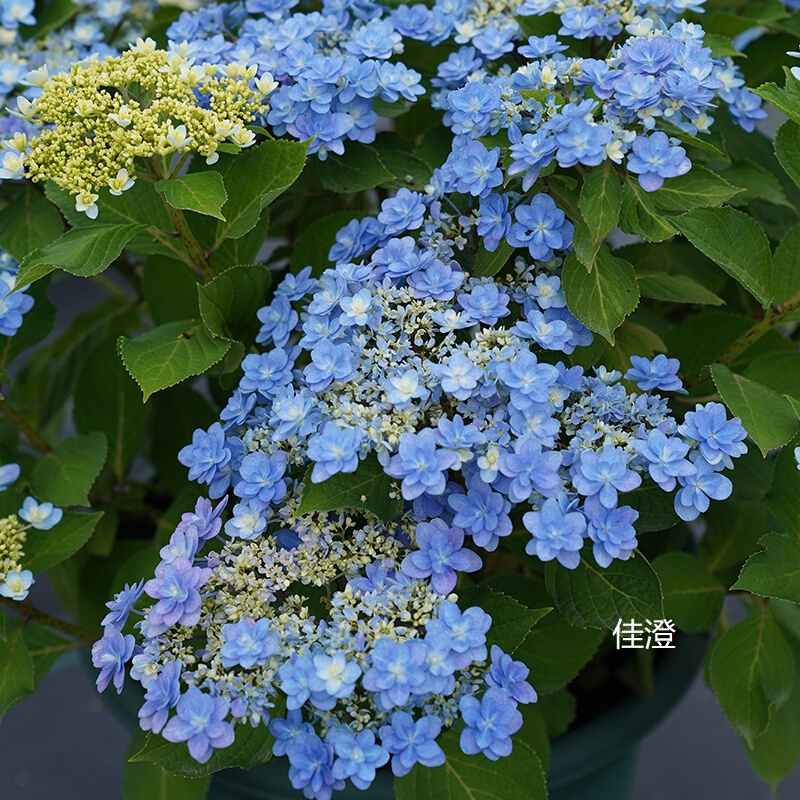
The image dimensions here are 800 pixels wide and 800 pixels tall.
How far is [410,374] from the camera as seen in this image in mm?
612

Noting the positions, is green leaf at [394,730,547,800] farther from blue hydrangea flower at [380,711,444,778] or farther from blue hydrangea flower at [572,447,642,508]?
blue hydrangea flower at [572,447,642,508]

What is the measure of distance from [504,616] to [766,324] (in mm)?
319

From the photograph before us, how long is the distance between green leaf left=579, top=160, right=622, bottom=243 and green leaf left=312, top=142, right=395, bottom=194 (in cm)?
19

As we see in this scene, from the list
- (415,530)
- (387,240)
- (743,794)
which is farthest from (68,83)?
(743,794)

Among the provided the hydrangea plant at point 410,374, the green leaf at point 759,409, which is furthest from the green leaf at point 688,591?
the green leaf at point 759,409

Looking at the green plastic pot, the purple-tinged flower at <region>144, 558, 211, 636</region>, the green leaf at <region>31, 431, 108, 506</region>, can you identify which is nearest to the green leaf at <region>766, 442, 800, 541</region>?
the green plastic pot

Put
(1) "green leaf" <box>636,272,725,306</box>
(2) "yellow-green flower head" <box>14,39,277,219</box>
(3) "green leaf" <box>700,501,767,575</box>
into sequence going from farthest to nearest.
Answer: (3) "green leaf" <box>700,501,767,575</box> < (1) "green leaf" <box>636,272,725,306</box> < (2) "yellow-green flower head" <box>14,39,277,219</box>

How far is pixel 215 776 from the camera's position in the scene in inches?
36.0

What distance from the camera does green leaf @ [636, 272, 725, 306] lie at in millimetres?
785

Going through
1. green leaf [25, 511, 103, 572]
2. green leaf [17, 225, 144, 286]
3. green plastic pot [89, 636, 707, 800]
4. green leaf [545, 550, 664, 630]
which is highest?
green leaf [17, 225, 144, 286]

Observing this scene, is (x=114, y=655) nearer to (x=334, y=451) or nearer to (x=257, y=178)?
(x=334, y=451)

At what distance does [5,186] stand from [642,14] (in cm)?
59

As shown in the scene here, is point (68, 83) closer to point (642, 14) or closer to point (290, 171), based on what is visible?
point (290, 171)

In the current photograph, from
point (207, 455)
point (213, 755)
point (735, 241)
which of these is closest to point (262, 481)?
point (207, 455)
